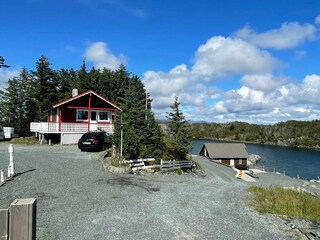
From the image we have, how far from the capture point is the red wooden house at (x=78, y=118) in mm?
34375

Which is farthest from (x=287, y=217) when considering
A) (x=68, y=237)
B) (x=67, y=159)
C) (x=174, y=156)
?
(x=174, y=156)

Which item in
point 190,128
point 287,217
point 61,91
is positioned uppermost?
point 61,91

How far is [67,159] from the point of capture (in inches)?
878

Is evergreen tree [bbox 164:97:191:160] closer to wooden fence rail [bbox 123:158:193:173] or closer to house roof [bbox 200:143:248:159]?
wooden fence rail [bbox 123:158:193:173]

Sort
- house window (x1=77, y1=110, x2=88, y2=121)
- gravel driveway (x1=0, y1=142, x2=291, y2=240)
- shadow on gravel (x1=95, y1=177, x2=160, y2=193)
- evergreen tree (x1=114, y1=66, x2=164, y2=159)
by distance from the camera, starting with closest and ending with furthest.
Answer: gravel driveway (x1=0, y1=142, x2=291, y2=240), shadow on gravel (x1=95, y1=177, x2=160, y2=193), evergreen tree (x1=114, y1=66, x2=164, y2=159), house window (x1=77, y1=110, x2=88, y2=121)

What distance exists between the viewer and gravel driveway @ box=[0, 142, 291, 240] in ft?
27.4

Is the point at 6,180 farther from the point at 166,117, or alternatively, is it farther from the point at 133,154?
the point at 166,117

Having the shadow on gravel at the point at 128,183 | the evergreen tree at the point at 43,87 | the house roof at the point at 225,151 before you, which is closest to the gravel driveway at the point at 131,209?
the shadow on gravel at the point at 128,183

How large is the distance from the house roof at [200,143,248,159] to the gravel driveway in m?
54.3

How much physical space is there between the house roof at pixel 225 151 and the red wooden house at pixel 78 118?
35256 mm

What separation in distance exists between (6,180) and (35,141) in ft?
75.6

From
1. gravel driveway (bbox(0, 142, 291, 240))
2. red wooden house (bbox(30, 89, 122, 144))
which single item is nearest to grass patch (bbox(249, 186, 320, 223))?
gravel driveway (bbox(0, 142, 291, 240))

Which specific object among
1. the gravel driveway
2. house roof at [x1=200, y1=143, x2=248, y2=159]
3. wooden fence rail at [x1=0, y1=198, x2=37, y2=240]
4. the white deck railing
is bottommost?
house roof at [x1=200, y1=143, x2=248, y2=159]

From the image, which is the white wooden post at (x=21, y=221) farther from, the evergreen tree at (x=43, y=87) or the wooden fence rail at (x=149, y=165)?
the evergreen tree at (x=43, y=87)
